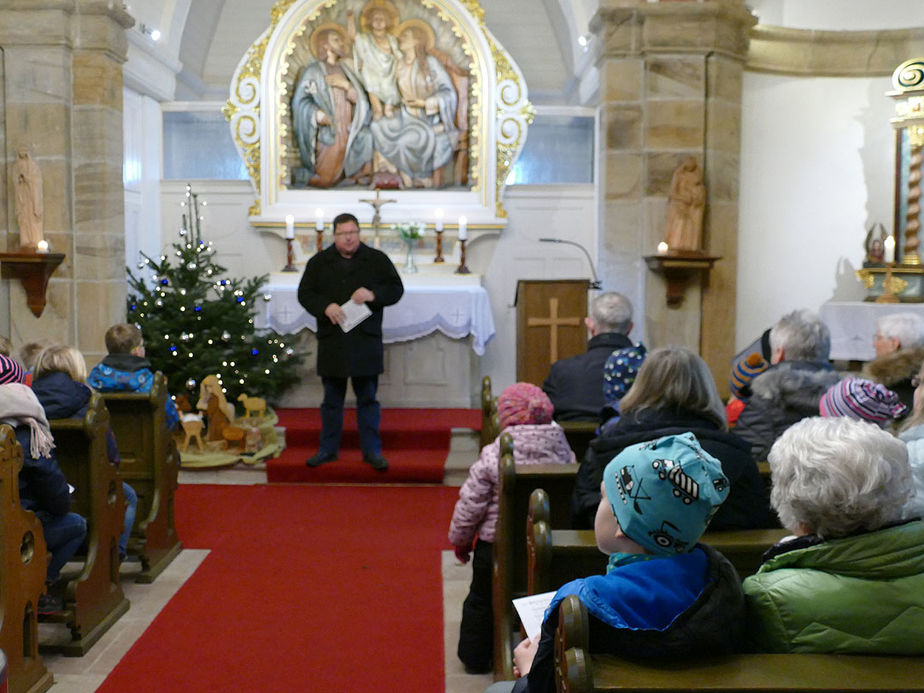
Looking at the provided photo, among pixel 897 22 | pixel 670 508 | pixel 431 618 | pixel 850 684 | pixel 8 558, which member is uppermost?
pixel 897 22

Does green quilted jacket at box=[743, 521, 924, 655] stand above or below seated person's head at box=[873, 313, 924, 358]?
below

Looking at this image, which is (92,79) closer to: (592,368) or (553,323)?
(553,323)

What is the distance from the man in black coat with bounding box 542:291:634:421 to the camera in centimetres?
481

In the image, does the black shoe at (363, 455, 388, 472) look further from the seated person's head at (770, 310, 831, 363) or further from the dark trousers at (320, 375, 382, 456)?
the seated person's head at (770, 310, 831, 363)

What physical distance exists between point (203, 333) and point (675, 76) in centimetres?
406

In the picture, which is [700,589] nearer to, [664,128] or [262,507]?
[262,507]

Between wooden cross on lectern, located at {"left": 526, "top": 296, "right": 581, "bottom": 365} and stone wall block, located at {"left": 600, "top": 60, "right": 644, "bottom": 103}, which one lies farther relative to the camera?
stone wall block, located at {"left": 600, "top": 60, "right": 644, "bottom": 103}

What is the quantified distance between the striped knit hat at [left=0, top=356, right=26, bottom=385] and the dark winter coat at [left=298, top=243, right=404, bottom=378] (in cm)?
316

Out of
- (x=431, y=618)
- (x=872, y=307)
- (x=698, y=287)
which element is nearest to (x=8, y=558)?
(x=431, y=618)

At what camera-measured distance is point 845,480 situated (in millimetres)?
2014

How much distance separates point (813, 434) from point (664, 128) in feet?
19.6

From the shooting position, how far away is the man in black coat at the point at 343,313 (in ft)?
22.6

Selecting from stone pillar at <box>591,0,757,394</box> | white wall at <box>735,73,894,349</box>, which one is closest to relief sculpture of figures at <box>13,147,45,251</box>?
stone pillar at <box>591,0,757,394</box>

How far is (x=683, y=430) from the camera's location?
10.0 ft
